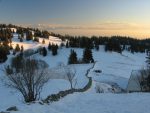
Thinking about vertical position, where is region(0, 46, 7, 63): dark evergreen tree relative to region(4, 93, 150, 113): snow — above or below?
below

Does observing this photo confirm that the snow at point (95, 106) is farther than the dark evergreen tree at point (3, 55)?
No

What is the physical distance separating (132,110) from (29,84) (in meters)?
17.2

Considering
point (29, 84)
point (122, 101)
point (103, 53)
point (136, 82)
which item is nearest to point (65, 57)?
point (103, 53)

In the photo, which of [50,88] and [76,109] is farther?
[50,88]

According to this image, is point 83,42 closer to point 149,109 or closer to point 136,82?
point 136,82

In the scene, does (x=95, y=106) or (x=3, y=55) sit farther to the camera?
(x=3, y=55)

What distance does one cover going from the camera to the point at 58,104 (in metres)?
21.2

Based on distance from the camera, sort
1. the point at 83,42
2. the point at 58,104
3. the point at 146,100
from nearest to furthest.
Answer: the point at 58,104
the point at 146,100
the point at 83,42

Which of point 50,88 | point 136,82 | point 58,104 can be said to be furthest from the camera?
point 136,82

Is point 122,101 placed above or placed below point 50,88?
above

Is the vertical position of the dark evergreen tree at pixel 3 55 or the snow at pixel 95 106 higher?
the snow at pixel 95 106

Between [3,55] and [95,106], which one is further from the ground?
[95,106]

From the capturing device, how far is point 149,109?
63.8 ft

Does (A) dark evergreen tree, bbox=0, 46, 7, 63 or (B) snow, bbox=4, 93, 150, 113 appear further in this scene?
(A) dark evergreen tree, bbox=0, 46, 7, 63
